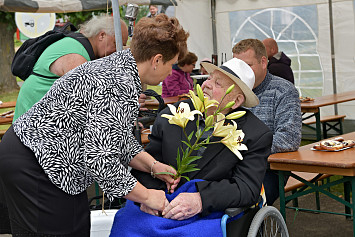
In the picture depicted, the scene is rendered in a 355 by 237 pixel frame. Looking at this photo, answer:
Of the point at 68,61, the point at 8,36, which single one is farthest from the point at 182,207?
the point at 8,36

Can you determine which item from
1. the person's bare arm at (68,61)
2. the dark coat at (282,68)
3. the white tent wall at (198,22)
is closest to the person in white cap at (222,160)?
the person's bare arm at (68,61)

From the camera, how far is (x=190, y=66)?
7789 mm

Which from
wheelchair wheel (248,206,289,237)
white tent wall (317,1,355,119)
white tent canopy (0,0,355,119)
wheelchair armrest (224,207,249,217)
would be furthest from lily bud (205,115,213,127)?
white tent wall (317,1,355,119)

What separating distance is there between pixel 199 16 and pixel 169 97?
2345 mm

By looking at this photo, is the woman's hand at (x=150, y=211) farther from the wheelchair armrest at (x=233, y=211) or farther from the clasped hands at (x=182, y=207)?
the wheelchair armrest at (x=233, y=211)

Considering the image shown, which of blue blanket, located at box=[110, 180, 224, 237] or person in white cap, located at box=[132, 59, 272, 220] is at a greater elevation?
person in white cap, located at box=[132, 59, 272, 220]

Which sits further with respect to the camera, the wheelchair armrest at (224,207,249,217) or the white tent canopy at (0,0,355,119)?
the white tent canopy at (0,0,355,119)

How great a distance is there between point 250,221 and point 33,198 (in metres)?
1.04

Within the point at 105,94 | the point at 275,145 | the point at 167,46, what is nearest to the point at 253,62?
the point at 275,145

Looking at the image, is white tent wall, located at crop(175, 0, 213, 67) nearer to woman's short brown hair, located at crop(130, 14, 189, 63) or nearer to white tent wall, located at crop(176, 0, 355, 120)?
white tent wall, located at crop(176, 0, 355, 120)

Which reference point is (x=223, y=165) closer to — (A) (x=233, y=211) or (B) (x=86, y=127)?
(A) (x=233, y=211)

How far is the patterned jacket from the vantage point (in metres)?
1.88

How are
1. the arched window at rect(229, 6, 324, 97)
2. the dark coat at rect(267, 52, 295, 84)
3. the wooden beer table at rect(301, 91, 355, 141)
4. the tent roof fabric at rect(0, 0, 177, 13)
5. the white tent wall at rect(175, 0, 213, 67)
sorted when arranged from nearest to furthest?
the wooden beer table at rect(301, 91, 355, 141) < the tent roof fabric at rect(0, 0, 177, 13) < the dark coat at rect(267, 52, 295, 84) < the arched window at rect(229, 6, 324, 97) < the white tent wall at rect(175, 0, 213, 67)

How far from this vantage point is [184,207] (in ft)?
7.63
